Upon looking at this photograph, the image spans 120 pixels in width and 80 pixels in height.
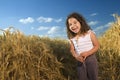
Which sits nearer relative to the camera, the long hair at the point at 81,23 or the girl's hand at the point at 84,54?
the girl's hand at the point at 84,54

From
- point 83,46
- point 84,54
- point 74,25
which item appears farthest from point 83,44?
point 74,25

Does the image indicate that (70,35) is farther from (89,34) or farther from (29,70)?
(29,70)

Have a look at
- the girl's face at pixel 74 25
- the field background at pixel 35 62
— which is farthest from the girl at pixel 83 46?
the field background at pixel 35 62

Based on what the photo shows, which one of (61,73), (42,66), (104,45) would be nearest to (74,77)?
(61,73)

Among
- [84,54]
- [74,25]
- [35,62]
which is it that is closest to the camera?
[84,54]

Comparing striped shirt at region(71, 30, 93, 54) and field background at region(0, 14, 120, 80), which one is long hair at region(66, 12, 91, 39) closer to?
striped shirt at region(71, 30, 93, 54)

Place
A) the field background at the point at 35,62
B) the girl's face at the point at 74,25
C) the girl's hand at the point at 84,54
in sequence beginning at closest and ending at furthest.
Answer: the girl's hand at the point at 84,54, the girl's face at the point at 74,25, the field background at the point at 35,62

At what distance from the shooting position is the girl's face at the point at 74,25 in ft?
19.4

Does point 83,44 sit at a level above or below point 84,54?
above

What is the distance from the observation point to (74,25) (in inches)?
234

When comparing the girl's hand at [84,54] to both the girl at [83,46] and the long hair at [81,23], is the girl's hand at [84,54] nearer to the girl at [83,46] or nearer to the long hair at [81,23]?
the girl at [83,46]

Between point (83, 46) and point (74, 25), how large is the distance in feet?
1.21

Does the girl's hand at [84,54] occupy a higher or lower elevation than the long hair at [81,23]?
lower

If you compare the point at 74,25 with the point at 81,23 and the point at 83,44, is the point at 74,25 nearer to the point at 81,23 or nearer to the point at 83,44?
the point at 81,23
